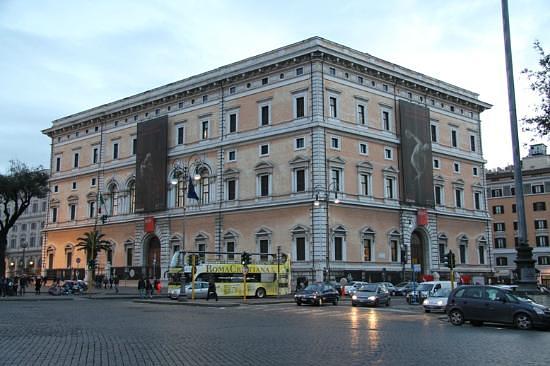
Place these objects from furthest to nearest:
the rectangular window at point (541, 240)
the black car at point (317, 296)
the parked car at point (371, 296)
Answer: the rectangular window at point (541, 240) < the black car at point (317, 296) < the parked car at point (371, 296)

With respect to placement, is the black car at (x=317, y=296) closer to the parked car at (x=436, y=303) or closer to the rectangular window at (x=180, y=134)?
the parked car at (x=436, y=303)

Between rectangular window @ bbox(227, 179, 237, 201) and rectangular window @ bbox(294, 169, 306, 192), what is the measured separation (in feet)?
24.3

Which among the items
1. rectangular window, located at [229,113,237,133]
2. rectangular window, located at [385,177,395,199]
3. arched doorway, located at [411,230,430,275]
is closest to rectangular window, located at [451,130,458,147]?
arched doorway, located at [411,230,430,275]

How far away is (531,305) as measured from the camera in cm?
2066

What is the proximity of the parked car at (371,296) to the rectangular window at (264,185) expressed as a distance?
2040cm

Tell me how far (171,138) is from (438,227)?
28.1 m

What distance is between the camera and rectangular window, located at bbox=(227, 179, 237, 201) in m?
58.0

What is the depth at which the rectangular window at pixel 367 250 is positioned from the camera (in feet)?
176

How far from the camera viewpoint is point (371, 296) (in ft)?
116

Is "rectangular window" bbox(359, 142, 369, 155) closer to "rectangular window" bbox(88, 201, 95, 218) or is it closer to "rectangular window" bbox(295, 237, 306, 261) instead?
"rectangular window" bbox(295, 237, 306, 261)

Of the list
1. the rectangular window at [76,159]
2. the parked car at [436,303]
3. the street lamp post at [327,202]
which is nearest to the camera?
the parked car at [436,303]

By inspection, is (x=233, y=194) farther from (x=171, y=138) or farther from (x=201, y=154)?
(x=171, y=138)

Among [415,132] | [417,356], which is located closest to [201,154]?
[415,132]

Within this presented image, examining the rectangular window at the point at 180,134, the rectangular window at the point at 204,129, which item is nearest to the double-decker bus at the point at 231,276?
the rectangular window at the point at 204,129
